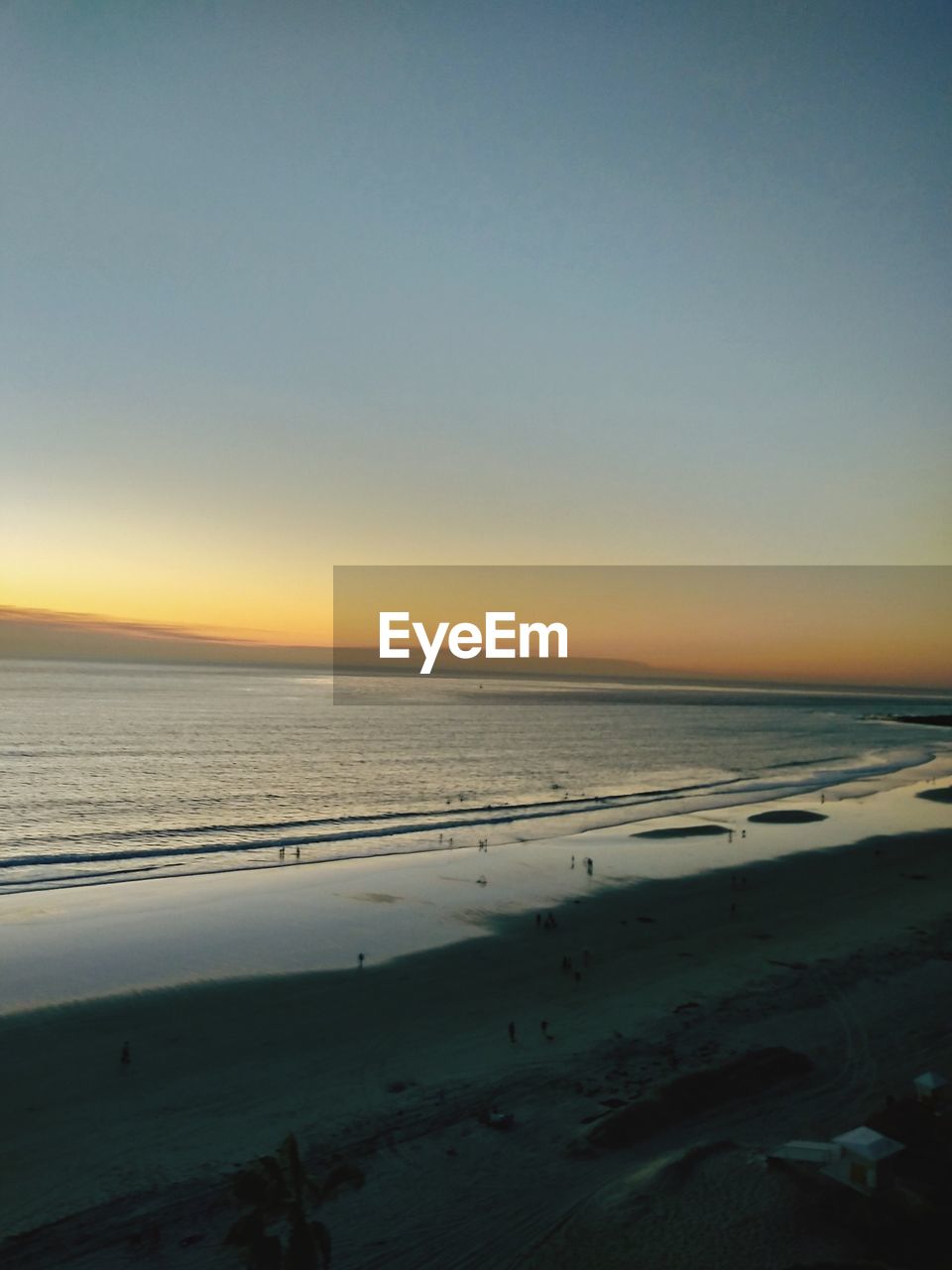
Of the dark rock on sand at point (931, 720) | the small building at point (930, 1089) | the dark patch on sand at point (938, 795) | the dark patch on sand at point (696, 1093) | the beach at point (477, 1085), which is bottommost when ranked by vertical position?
the dark rock on sand at point (931, 720)

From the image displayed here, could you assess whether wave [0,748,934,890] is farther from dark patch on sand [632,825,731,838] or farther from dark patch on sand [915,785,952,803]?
dark patch on sand [915,785,952,803]

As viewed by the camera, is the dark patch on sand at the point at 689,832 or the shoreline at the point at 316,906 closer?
the shoreline at the point at 316,906

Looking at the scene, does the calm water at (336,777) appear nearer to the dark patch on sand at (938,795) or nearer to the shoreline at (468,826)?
the shoreline at (468,826)

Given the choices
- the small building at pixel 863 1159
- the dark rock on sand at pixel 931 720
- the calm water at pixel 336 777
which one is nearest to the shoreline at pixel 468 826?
the calm water at pixel 336 777

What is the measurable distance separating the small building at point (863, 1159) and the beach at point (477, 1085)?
943mm

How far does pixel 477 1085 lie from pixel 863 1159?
9715mm

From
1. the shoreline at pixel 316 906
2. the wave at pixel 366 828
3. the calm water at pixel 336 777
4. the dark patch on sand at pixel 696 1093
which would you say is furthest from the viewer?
the calm water at pixel 336 777

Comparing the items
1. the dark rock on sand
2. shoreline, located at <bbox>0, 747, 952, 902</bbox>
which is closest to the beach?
shoreline, located at <bbox>0, 747, 952, 902</bbox>

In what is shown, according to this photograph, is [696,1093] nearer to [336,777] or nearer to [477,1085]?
[477,1085]

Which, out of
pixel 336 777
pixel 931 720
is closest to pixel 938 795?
pixel 336 777

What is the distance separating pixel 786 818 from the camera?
6425cm

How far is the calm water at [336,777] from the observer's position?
2080 inches

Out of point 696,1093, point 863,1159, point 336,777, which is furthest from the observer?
point 336,777

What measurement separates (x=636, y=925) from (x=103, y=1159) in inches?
963
